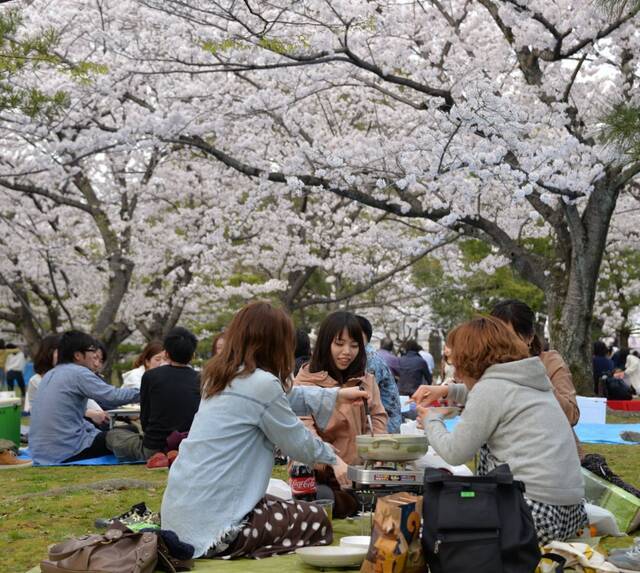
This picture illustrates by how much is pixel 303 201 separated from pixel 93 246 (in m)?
5.18

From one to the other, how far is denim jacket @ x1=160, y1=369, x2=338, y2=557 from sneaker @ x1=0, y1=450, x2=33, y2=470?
4.72 metres

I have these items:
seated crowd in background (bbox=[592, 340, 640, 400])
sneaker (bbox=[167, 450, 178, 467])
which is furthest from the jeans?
seated crowd in background (bbox=[592, 340, 640, 400])

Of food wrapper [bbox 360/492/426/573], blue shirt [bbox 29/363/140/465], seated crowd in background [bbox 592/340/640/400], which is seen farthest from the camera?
seated crowd in background [bbox 592/340/640/400]

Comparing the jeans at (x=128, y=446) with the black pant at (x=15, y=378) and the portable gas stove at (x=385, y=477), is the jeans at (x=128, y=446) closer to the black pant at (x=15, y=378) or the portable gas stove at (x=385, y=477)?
the portable gas stove at (x=385, y=477)

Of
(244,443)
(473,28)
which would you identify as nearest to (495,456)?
(244,443)

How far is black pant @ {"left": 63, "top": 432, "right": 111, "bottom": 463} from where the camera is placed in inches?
350

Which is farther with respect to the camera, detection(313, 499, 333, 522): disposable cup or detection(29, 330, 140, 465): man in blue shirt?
detection(29, 330, 140, 465): man in blue shirt

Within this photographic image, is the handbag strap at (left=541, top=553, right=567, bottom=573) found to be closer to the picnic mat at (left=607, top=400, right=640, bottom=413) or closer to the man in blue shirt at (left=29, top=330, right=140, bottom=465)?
the man in blue shirt at (left=29, top=330, right=140, bottom=465)

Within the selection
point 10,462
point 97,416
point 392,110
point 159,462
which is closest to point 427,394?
point 159,462

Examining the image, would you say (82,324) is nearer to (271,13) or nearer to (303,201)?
(303,201)

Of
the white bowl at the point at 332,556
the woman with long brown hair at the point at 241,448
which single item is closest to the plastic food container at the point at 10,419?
the woman with long brown hair at the point at 241,448

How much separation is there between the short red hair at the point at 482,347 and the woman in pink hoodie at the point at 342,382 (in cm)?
131

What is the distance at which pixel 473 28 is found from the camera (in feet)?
50.6

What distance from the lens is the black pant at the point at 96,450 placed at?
8.90 metres
